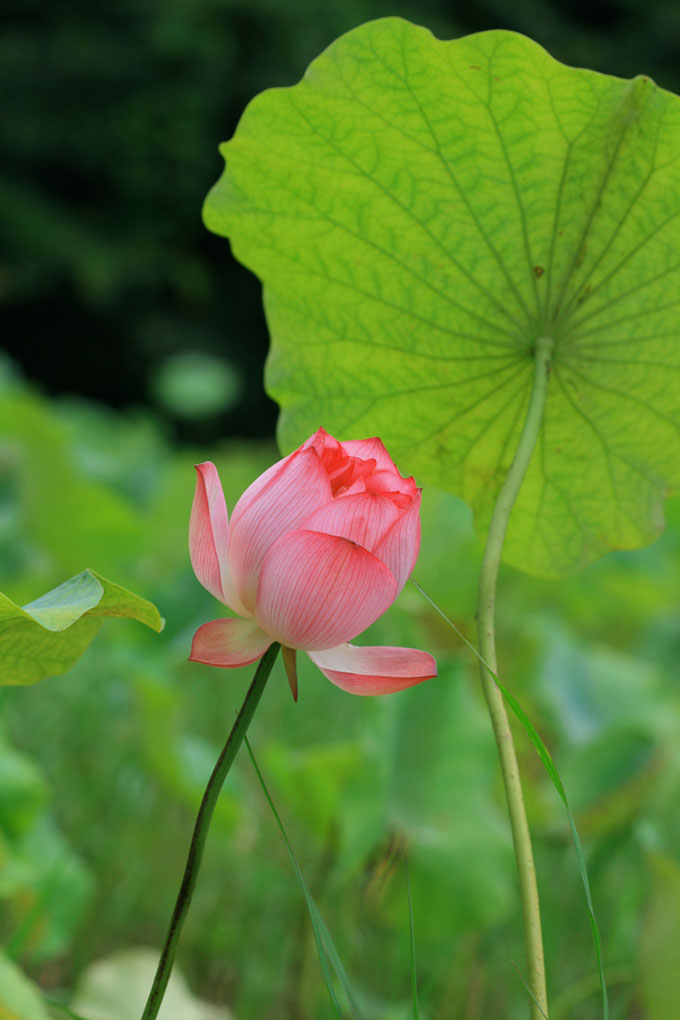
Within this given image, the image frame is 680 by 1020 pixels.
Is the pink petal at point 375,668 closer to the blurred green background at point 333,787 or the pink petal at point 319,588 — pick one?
the pink petal at point 319,588

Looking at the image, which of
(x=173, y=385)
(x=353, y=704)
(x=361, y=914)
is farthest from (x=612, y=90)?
(x=173, y=385)

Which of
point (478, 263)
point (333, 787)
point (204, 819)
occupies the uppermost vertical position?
point (478, 263)

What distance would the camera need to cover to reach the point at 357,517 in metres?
0.27

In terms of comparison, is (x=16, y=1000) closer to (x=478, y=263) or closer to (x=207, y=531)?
(x=207, y=531)

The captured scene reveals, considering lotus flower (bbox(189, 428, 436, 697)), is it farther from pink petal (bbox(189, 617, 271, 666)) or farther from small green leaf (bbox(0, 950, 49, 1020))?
small green leaf (bbox(0, 950, 49, 1020))

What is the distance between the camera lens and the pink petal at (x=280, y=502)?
273mm

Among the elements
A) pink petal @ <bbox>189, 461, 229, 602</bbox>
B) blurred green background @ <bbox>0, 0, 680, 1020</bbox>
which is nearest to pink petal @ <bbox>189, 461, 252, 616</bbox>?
pink petal @ <bbox>189, 461, 229, 602</bbox>

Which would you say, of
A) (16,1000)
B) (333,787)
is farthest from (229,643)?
(333,787)

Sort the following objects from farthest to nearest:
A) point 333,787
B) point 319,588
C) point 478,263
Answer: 1. point 333,787
2. point 478,263
3. point 319,588

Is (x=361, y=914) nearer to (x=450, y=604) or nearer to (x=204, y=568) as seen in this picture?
(x=450, y=604)

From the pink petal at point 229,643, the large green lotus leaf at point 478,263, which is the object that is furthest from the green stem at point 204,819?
the large green lotus leaf at point 478,263

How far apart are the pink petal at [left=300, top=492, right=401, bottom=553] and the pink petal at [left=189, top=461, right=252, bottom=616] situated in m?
0.03

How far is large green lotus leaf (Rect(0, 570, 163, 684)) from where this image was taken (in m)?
0.30

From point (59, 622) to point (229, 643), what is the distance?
0.17 ft
